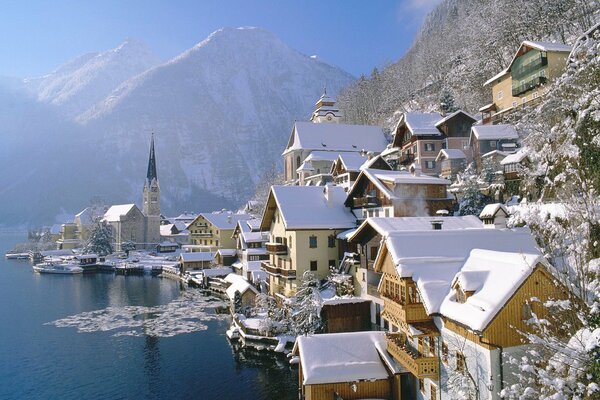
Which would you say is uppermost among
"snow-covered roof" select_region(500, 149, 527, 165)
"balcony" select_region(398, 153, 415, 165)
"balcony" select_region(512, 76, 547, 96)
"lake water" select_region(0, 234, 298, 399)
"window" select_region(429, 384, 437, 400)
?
"balcony" select_region(512, 76, 547, 96)

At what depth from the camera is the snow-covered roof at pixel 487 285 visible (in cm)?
1471

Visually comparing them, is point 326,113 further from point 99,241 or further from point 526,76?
point 99,241

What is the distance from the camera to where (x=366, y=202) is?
39.2 meters

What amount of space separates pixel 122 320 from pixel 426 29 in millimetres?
150347

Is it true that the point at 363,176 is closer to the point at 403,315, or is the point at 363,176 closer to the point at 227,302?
the point at 403,315

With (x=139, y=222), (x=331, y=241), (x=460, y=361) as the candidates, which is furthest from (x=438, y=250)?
(x=139, y=222)

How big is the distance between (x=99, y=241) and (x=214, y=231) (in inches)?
1488

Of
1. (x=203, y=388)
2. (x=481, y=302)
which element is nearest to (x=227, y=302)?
(x=203, y=388)

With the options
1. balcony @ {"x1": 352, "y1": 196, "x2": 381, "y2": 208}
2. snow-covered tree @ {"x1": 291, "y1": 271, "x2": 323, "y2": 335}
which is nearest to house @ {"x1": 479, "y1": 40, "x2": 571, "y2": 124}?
balcony @ {"x1": 352, "y1": 196, "x2": 381, "y2": 208}

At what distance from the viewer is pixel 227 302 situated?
55688mm

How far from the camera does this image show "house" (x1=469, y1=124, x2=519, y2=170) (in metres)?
46.7

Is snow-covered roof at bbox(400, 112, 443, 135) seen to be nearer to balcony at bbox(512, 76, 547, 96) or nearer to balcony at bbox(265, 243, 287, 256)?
balcony at bbox(512, 76, 547, 96)

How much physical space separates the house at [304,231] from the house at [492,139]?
1750 cm

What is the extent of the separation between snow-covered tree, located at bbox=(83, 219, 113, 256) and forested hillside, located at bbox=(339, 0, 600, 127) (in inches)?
2958
